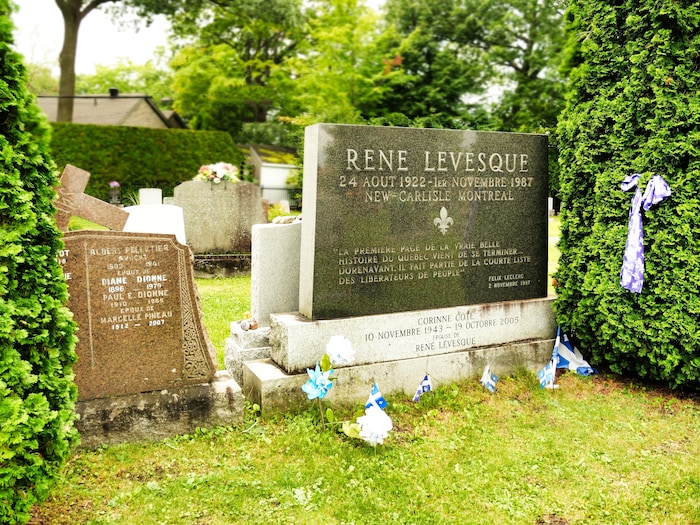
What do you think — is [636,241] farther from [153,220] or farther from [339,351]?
[153,220]

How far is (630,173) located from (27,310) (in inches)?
184

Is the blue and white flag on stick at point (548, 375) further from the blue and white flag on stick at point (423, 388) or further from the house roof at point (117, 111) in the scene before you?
the house roof at point (117, 111)

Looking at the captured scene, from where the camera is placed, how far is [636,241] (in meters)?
4.71

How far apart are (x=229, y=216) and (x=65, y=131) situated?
12531 mm

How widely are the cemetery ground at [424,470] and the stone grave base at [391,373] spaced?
0.35 ft

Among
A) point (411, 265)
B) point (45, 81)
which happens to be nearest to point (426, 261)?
point (411, 265)

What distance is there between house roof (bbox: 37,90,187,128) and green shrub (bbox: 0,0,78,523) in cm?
3196

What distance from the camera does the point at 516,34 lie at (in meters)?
29.3

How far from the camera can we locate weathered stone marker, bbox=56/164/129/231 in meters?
6.35

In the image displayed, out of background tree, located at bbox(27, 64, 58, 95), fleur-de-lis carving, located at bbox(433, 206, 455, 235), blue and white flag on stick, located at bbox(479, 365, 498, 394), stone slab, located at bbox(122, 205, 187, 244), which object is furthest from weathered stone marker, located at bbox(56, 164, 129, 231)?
background tree, located at bbox(27, 64, 58, 95)

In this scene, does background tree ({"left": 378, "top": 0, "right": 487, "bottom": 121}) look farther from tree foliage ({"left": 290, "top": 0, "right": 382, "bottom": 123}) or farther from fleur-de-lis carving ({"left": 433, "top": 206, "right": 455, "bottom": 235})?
fleur-de-lis carving ({"left": 433, "top": 206, "right": 455, "bottom": 235})

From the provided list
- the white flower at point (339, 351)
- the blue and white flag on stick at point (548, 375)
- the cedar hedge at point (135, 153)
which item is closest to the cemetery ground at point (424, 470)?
the blue and white flag on stick at point (548, 375)

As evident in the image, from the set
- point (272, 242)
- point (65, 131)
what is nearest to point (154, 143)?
point (65, 131)

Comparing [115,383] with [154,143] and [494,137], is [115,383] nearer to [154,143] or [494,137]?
[494,137]
